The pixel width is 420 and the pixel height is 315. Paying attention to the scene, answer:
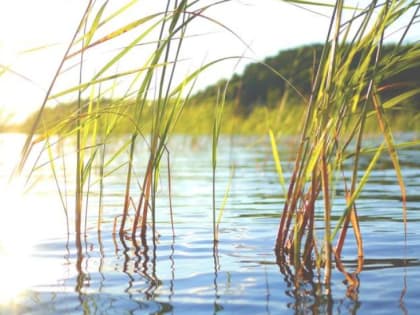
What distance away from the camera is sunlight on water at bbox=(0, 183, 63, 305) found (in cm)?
Answer: 199

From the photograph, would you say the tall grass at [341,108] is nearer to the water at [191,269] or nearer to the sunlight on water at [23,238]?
the water at [191,269]

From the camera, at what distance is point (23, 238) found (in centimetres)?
295

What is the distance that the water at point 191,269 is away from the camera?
1.68 meters

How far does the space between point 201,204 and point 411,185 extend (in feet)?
6.66

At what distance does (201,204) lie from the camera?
436 cm

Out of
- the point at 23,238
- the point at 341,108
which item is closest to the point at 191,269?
the point at 341,108

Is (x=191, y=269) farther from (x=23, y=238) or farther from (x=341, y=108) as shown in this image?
(x=23, y=238)

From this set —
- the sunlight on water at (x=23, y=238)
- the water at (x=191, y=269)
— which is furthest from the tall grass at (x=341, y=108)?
the sunlight on water at (x=23, y=238)

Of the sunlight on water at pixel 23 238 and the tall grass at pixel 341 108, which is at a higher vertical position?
the tall grass at pixel 341 108

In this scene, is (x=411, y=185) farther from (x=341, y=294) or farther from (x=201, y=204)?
(x=341, y=294)

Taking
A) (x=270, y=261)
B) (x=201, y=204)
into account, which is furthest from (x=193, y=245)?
(x=201, y=204)

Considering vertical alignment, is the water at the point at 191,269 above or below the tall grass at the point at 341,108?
below

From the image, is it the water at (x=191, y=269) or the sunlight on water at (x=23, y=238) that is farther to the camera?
the sunlight on water at (x=23, y=238)

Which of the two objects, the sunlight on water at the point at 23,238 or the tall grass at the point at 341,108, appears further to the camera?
the sunlight on water at the point at 23,238
